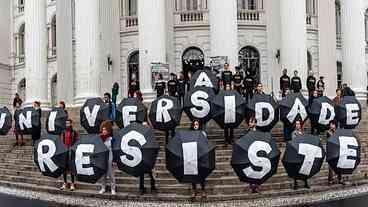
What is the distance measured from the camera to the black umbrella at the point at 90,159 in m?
13.5

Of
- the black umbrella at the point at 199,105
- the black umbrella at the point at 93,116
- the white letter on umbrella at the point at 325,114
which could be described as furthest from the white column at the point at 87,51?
the white letter on umbrella at the point at 325,114

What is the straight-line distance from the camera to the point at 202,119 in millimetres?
17312

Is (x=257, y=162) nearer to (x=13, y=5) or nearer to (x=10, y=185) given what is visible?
(x=10, y=185)

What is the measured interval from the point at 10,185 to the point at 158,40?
1366 centimetres

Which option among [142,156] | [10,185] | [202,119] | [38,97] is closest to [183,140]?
[142,156]

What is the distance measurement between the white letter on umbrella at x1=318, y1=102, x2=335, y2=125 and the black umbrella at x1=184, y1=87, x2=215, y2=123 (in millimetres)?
3816

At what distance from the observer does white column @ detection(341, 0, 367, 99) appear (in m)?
34.2

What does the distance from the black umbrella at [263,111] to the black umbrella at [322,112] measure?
167 cm

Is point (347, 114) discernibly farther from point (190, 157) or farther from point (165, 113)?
point (190, 157)

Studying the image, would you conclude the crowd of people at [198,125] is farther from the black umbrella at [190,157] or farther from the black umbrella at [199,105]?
the black umbrella at [190,157]

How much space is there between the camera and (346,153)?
14.3 metres

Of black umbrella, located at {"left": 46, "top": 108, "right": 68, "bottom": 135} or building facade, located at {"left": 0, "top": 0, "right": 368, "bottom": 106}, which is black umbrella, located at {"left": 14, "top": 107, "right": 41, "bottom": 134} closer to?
black umbrella, located at {"left": 46, "top": 108, "right": 68, "bottom": 135}

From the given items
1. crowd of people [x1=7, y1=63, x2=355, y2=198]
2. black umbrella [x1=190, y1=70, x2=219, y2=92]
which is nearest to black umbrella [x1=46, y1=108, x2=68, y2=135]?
crowd of people [x1=7, y1=63, x2=355, y2=198]

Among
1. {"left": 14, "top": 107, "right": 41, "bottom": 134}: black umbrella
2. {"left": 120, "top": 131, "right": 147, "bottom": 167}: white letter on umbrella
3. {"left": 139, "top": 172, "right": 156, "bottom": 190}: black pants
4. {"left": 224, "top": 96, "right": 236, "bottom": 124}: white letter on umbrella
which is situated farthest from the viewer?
{"left": 14, "top": 107, "right": 41, "bottom": 134}: black umbrella
